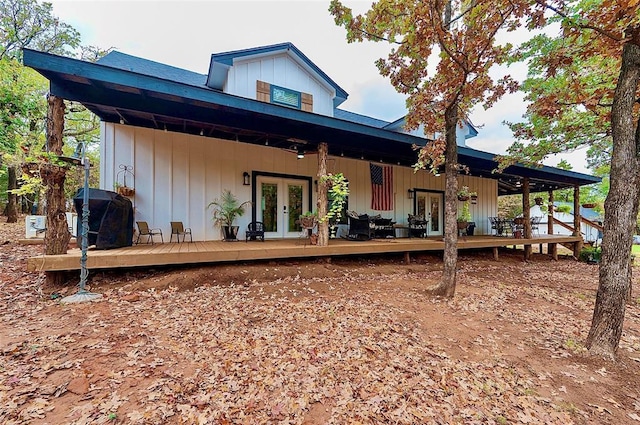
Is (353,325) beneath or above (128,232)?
beneath

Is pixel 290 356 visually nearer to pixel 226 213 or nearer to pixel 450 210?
pixel 450 210

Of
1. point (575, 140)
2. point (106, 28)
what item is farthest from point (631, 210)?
point (106, 28)

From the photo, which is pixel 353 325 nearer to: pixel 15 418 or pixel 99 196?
pixel 15 418

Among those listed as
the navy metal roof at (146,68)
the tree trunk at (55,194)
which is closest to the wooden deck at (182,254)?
the tree trunk at (55,194)

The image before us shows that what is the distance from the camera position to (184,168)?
6.80 m

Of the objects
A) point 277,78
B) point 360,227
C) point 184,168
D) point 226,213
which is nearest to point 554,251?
point 360,227

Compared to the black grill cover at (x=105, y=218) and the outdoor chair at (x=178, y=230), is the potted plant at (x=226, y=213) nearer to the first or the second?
the outdoor chair at (x=178, y=230)

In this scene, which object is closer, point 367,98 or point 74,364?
point 74,364

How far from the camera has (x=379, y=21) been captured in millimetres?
4301

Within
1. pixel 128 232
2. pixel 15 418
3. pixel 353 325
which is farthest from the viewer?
pixel 128 232

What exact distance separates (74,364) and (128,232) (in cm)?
364

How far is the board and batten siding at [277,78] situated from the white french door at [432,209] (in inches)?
194

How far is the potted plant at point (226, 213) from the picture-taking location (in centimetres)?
709

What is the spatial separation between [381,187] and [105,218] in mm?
7771
